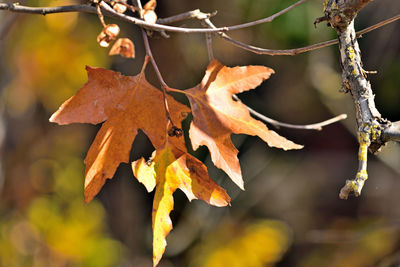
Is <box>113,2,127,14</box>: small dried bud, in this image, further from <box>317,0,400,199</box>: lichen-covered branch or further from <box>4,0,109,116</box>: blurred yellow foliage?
<box>4,0,109,116</box>: blurred yellow foliage

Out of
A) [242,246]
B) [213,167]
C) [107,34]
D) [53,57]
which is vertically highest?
[107,34]

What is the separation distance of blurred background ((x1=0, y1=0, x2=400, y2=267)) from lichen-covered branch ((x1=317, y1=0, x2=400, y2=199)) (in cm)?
148

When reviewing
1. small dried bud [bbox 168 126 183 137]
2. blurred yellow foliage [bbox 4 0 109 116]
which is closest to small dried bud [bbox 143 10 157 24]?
small dried bud [bbox 168 126 183 137]

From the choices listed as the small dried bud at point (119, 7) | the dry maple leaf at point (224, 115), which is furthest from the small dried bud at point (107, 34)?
the dry maple leaf at point (224, 115)

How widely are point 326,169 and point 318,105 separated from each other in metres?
0.37

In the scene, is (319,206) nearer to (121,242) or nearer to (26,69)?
(121,242)

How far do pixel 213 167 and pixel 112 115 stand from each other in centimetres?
155

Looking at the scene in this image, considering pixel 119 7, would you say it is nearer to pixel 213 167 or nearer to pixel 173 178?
pixel 173 178

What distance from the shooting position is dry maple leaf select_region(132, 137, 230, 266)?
0.62 metres

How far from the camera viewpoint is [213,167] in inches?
A: 85.4

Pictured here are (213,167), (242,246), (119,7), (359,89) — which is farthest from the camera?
Result: (242,246)

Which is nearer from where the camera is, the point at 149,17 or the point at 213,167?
the point at 149,17

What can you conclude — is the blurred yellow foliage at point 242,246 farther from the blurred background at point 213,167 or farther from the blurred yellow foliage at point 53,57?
the blurred yellow foliage at point 53,57

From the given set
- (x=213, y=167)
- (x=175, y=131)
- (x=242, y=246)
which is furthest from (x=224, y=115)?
(x=242, y=246)
